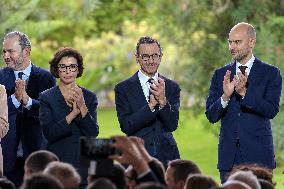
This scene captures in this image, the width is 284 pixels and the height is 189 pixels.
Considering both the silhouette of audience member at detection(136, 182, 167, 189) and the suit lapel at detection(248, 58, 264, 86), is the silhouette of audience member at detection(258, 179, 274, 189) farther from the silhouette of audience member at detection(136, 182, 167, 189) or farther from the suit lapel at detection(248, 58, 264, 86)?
the suit lapel at detection(248, 58, 264, 86)

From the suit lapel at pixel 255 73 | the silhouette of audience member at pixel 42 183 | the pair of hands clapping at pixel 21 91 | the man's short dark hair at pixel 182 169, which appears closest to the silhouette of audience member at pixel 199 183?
the man's short dark hair at pixel 182 169

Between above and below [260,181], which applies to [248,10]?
above

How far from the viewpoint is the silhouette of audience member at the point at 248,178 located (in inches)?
312

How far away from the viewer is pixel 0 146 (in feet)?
34.2

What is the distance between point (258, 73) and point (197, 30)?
700cm

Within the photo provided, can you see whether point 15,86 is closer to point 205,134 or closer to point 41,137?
point 41,137

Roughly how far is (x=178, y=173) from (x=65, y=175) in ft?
2.93

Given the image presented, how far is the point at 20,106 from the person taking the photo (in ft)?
35.3

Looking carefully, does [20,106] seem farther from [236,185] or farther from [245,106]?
[236,185]

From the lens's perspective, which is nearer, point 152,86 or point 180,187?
point 180,187

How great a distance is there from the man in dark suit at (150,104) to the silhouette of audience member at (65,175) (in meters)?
2.20

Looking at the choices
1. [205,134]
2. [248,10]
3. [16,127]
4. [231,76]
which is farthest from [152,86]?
[205,134]

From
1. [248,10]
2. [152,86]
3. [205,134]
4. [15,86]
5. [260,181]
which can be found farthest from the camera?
[205,134]

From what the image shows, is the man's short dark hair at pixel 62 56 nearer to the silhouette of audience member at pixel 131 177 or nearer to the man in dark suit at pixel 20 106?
the man in dark suit at pixel 20 106
